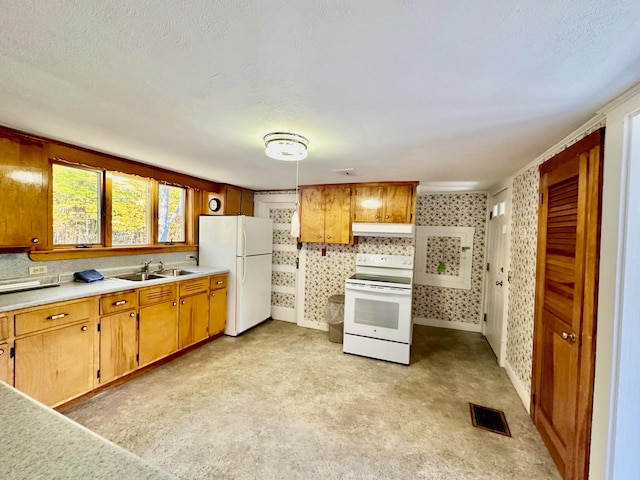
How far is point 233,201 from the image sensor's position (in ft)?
14.5

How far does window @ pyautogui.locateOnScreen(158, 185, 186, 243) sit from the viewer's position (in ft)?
12.0

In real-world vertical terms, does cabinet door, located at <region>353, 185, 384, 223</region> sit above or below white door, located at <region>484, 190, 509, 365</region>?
above

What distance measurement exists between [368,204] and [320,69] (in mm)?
2790

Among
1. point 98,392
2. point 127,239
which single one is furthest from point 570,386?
point 127,239

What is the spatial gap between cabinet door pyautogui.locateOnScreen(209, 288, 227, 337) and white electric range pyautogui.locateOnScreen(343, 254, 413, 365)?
1.70 metres

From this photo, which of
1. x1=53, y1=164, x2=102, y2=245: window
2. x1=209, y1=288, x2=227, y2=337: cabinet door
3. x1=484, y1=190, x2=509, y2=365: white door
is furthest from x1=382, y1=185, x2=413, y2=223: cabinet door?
x1=53, y1=164, x2=102, y2=245: window

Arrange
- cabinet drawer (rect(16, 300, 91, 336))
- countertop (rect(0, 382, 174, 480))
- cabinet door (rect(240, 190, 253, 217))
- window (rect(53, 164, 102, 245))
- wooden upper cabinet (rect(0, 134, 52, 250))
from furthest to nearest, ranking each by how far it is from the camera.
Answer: cabinet door (rect(240, 190, 253, 217))
window (rect(53, 164, 102, 245))
wooden upper cabinet (rect(0, 134, 52, 250))
cabinet drawer (rect(16, 300, 91, 336))
countertop (rect(0, 382, 174, 480))

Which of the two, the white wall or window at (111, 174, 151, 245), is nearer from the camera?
the white wall

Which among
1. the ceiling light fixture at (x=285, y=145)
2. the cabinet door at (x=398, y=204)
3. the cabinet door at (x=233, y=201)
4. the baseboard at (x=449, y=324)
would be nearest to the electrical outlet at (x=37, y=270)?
the cabinet door at (x=233, y=201)

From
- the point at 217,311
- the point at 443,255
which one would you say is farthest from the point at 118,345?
the point at 443,255

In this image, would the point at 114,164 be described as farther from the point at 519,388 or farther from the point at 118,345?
the point at 519,388

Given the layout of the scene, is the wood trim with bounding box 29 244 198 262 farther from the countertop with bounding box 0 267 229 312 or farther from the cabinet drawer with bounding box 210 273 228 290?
the cabinet drawer with bounding box 210 273 228 290

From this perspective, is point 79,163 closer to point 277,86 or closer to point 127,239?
point 127,239

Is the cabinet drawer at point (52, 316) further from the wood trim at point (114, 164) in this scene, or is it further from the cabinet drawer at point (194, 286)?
the wood trim at point (114, 164)
